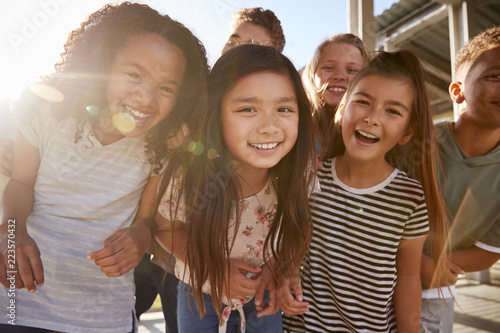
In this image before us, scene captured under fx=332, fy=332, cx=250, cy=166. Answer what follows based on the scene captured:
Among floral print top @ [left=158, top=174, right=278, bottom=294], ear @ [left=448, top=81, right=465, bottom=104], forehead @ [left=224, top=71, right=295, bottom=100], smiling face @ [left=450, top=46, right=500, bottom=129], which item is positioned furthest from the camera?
ear @ [left=448, top=81, right=465, bottom=104]

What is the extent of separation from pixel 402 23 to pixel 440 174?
389cm

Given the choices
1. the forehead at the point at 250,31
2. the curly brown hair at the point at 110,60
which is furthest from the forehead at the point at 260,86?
the forehead at the point at 250,31

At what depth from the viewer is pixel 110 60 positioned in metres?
0.99

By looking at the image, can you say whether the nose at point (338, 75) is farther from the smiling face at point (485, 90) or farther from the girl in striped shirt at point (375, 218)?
the smiling face at point (485, 90)

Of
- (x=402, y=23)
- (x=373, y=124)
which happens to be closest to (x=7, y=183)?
(x=373, y=124)

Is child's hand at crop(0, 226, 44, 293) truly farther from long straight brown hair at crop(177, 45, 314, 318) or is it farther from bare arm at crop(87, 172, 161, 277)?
long straight brown hair at crop(177, 45, 314, 318)

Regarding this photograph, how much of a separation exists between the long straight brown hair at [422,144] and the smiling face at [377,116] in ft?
0.11

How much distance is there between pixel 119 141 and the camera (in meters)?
1.00

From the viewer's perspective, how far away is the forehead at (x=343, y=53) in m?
1.52

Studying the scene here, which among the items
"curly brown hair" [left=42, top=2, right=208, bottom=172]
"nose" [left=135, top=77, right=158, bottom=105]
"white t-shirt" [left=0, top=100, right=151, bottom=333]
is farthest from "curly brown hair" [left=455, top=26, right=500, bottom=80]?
"white t-shirt" [left=0, top=100, right=151, bottom=333]

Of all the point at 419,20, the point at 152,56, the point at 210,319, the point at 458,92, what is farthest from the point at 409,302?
the point at 419,20

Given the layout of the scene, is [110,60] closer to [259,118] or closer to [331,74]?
[259,118]

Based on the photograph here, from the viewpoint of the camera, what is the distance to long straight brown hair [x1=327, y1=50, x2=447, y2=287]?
1090 millimetres

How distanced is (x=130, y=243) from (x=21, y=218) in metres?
0.28
